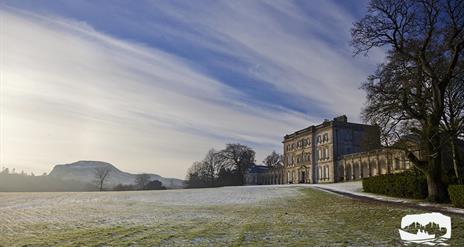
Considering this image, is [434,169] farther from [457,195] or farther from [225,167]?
[225,167]

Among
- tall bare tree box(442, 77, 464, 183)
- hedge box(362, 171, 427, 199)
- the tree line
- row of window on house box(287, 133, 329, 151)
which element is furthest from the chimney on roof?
tall bare tree box(442, 77, 464, 183)

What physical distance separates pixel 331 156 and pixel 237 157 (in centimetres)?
3061

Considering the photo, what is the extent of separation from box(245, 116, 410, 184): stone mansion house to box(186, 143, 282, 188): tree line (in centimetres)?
1090

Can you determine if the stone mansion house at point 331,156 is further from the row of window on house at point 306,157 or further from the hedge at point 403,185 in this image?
the hedge at point 403,185

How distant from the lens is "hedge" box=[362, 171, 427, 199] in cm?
2620

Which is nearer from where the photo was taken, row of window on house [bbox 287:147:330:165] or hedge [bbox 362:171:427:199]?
hedge [bbox 362:171:427:199]

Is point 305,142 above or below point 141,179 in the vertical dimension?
above

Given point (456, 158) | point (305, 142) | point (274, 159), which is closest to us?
point (456, 158)

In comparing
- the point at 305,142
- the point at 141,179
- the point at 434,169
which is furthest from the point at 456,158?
the point at 141,179

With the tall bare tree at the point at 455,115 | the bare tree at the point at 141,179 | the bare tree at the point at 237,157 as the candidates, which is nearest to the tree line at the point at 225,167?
the bare tree at the point at 237,157

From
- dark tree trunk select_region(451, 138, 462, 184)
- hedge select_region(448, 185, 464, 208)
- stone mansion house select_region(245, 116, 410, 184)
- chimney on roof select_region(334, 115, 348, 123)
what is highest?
chimney on roof select_region(334, 115, 348, 123)

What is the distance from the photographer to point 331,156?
257 ft

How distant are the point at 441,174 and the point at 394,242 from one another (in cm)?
1729

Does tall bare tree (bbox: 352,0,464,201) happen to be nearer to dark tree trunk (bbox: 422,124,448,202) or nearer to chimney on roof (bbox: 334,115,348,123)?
dark tree trunk (bbox: 422,124,448,202)
